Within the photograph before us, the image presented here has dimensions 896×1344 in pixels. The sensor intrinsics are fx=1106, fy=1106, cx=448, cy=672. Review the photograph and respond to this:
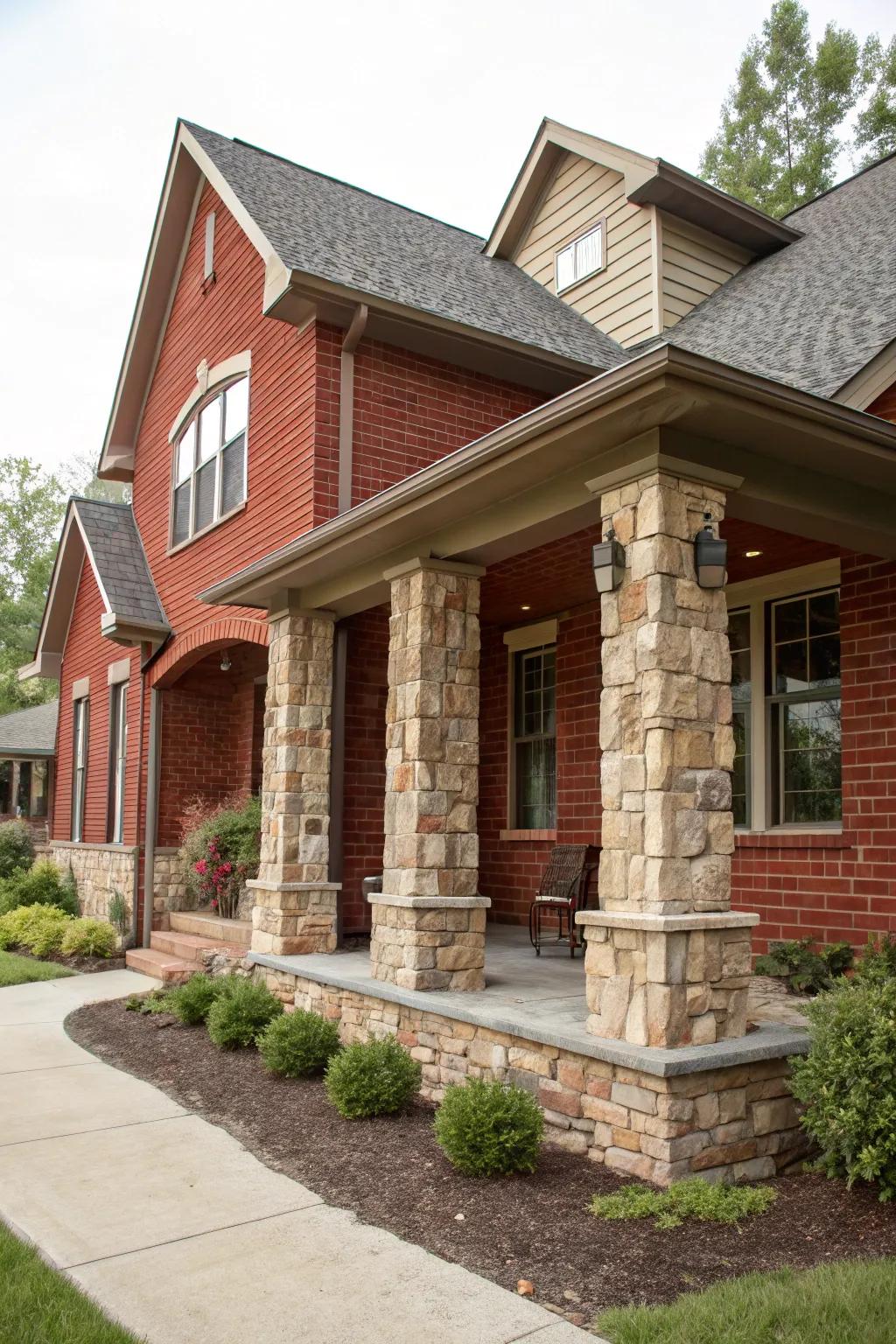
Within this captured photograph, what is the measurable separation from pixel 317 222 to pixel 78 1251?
370 inches

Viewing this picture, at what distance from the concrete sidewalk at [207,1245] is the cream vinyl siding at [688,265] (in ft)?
29.0

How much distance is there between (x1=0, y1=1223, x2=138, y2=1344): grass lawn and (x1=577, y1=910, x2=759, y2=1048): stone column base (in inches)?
91.2

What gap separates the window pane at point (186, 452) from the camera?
1218 cm

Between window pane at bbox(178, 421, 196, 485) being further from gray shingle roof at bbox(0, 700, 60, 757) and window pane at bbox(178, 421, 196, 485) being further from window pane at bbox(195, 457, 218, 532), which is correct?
gray shingle roof at bbox(0, 700, 60, 757)

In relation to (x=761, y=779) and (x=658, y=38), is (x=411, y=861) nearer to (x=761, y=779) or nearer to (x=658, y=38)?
(x=761, y=779)

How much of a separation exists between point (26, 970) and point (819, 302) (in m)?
9.56

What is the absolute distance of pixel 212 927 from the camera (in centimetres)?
1090

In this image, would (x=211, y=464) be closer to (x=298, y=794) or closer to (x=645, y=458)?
(x=298, y=794)

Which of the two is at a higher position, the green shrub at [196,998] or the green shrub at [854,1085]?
the green shrub at [854,1085]

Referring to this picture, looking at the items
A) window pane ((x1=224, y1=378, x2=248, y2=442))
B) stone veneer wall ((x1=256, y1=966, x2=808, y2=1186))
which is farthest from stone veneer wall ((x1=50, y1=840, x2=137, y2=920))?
stone veneer wall ((x1=256, y1=966, x2=808, y2=1186))

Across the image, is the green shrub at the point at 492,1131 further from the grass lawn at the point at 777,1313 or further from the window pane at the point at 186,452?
the window pane at the point at 186,452

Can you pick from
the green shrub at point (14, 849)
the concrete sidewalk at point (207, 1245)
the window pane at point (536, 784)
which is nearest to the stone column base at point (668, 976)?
the concrete sidewalk at point (207, 1245)

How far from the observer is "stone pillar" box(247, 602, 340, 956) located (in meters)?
8.38

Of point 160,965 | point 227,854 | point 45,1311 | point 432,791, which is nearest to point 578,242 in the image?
point 227,854
